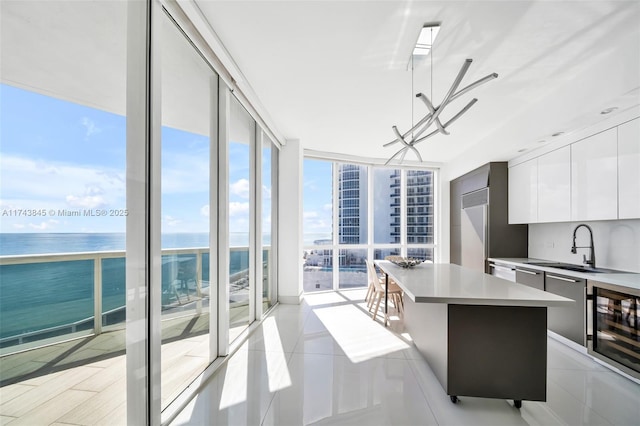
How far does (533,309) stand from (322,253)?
13.8 ft

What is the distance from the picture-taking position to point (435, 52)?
2383 millimetres

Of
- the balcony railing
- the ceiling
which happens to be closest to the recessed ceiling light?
the ceiling

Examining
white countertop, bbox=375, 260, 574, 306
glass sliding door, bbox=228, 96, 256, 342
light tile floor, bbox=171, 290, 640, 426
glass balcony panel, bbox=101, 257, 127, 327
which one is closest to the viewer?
glass balcony panel, bbox=101, 257, 127, 327

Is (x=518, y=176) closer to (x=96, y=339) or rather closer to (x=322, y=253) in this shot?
(x=322, y=253)

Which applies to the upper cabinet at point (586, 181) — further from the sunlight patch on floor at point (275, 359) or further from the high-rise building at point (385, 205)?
the sunlight patch on floor at point (275, 359)

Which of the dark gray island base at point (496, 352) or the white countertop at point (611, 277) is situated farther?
the white countertop at point (611, 277)

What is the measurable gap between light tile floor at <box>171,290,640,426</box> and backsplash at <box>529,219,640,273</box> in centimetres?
110

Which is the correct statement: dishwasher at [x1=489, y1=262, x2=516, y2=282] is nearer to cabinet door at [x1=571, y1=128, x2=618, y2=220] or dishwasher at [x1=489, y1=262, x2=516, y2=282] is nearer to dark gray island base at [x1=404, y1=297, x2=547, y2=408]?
cabinet door at [x1=571, y1=128, x2=618, y2=220]

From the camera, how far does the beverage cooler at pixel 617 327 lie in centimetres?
235

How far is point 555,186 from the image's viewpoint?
141 inches

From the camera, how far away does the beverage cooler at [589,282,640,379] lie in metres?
2.35

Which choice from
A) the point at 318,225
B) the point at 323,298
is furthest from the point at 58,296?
the point at 318,225

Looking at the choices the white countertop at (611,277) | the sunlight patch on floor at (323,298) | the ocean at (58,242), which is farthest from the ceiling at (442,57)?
the sunlight patch on floor at (323,298)

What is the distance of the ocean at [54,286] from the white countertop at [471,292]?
178cm
